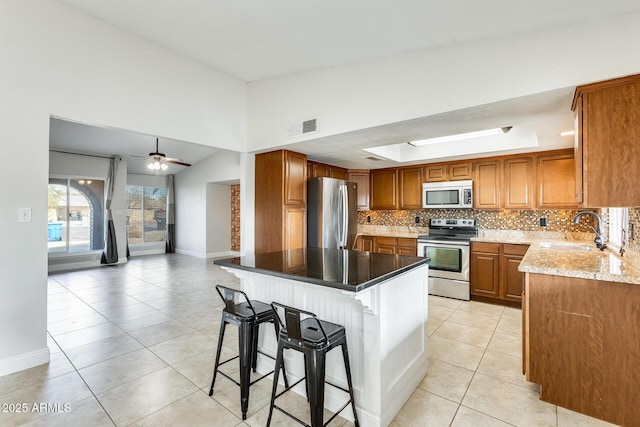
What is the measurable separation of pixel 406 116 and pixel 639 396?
2461 millimetres

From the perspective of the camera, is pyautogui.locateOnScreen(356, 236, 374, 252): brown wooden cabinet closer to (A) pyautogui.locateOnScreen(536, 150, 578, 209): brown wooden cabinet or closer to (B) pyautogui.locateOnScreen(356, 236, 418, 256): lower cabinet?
(B) pyautogui.locateOnScreen(356, 236, 418, 256): lower cabinet

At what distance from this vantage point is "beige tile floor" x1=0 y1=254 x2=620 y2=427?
6.08 feet

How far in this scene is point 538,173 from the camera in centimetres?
413

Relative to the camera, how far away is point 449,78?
7.97ft

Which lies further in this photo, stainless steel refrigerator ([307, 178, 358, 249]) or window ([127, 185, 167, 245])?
window ([127, 185, 167, 245])

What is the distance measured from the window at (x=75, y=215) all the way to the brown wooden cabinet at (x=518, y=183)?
8724mm

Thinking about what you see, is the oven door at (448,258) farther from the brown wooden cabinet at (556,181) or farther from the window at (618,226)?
the window at (618,226)

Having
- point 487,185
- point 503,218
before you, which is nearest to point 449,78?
point 487,185

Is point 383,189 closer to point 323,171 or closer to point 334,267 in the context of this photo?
point 323,171

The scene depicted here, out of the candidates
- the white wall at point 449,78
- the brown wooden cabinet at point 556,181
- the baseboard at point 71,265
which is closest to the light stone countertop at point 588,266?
the white wall at point 449,78

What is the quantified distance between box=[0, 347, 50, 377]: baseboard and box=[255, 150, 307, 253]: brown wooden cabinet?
2.38 metres

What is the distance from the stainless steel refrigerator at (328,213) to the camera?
166 inches

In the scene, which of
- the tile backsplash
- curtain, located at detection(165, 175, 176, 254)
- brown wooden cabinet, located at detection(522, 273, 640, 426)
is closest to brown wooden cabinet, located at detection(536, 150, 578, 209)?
the tile backsplash

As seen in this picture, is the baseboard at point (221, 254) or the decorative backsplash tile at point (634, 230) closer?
the decorative backsplash tile at point (634, 230)
